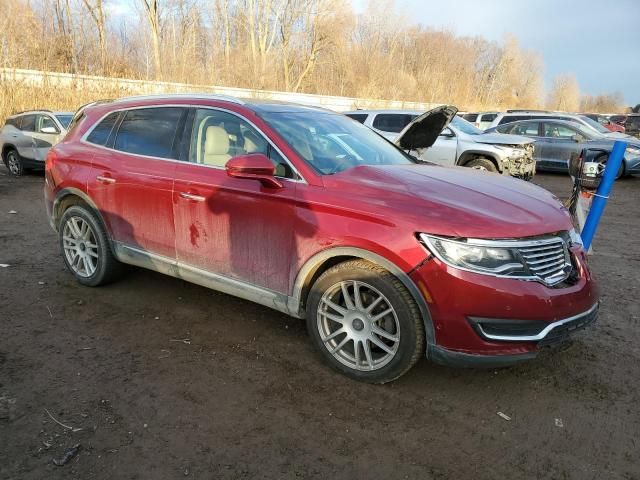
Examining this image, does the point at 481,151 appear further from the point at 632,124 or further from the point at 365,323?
the point at 632,124

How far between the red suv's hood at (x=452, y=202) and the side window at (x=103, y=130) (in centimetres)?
246

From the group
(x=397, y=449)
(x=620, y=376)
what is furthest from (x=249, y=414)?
(x=620, y=376)

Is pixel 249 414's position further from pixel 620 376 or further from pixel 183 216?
pixel 620 376

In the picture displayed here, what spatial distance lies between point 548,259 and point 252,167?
75.5 inches

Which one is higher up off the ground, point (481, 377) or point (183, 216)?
point (183, 216)

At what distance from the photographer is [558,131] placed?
13.7 metres

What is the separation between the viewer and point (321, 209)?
10.1ft

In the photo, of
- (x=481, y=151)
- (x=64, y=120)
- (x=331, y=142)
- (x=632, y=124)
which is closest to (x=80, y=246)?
(x=331, y=142)

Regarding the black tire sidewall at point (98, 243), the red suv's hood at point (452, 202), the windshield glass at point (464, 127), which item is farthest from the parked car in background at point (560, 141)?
the black tire sidewall at point (98, 243)

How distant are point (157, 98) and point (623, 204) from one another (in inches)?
383

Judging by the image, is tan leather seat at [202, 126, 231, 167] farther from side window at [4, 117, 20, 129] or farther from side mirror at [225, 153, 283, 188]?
side window at [4, 117, 20, 129]

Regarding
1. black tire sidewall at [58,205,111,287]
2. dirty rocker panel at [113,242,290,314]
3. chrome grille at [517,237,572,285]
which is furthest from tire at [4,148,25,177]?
chrome grille at [517,237,572,285]

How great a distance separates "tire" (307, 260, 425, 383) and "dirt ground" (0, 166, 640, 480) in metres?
0.14

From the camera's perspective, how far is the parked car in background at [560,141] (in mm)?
12891
